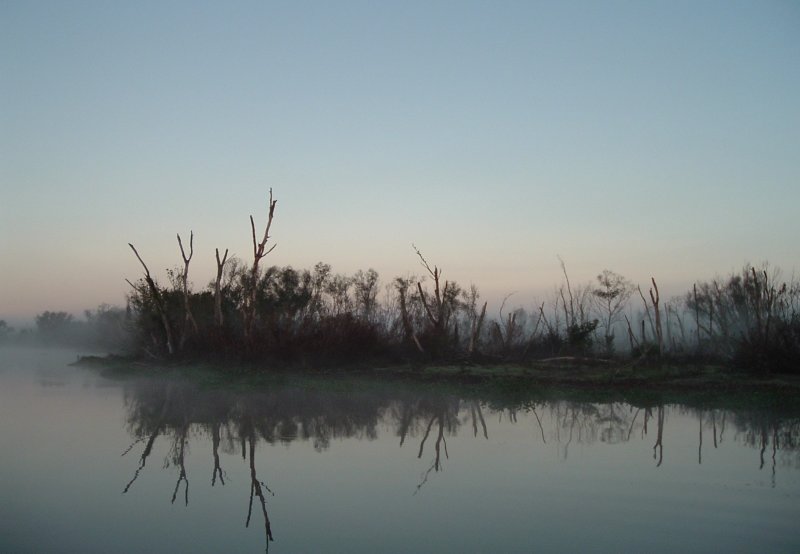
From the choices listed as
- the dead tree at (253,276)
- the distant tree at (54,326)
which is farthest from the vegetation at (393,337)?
the distant tree at (54,326)

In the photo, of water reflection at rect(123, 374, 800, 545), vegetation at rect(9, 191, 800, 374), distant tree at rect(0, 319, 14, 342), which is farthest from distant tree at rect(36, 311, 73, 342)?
water reflection at rect(123, 374, 800, 545)

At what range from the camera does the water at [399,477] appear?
213 inches

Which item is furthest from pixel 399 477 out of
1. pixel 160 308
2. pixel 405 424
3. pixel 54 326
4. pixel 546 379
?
pixel 54 326

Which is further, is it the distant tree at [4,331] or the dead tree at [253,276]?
the distant tree at [4,331]

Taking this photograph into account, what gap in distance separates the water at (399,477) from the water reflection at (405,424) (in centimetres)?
5

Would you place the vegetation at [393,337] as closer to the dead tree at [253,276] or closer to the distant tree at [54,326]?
the dead tree at [253,276]

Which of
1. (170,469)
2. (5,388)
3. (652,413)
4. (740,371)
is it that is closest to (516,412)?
(652,413)

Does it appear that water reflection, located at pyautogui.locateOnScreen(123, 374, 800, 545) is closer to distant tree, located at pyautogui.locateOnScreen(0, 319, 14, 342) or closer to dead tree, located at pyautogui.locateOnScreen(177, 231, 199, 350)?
dead tree, located at pyautogui.locateOnScreen(177, 231, 199, 350)

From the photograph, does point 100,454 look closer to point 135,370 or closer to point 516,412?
point 516,412

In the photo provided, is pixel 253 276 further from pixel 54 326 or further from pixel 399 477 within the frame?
pixel 54 326

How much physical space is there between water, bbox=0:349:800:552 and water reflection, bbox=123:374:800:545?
0.05 metres

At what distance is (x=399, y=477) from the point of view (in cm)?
754

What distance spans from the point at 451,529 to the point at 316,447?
392cm

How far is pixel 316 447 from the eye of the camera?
9.22m
